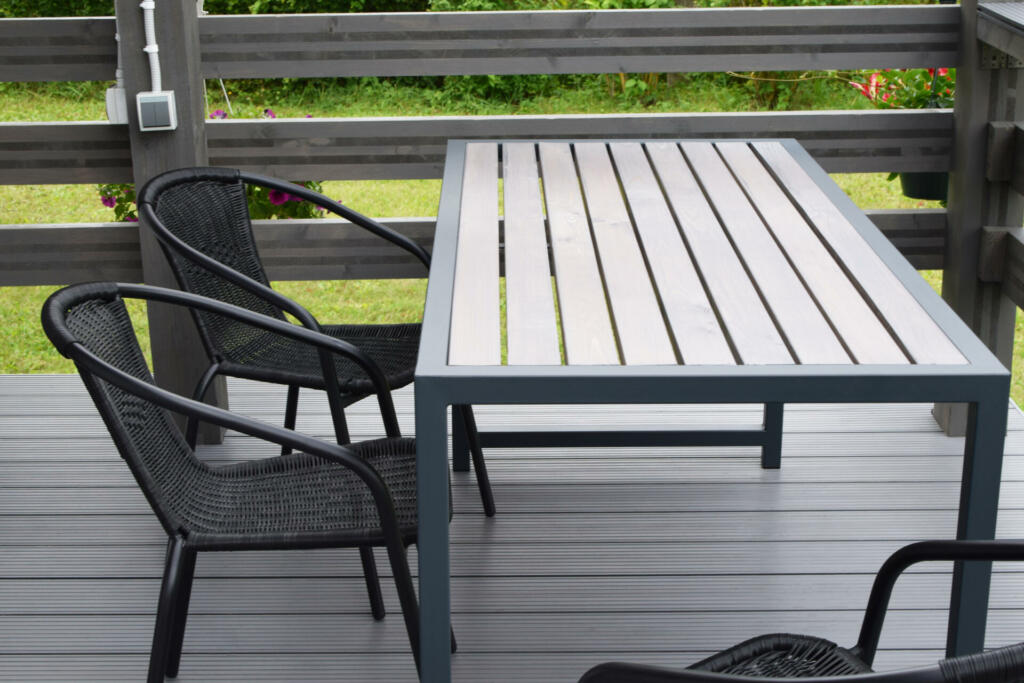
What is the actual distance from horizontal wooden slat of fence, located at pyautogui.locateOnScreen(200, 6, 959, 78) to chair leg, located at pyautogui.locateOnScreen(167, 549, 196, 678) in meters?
1.56

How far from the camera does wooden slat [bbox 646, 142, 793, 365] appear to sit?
5.55 feet

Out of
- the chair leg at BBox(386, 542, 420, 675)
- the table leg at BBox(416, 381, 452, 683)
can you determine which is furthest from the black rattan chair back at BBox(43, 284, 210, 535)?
the table leg at BBox(416, 381, 452, 683)

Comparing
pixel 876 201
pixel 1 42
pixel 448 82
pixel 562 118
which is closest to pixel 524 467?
pixel 562 118

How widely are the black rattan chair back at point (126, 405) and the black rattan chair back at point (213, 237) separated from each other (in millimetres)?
504

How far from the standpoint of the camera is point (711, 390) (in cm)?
160

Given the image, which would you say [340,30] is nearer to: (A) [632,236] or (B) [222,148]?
(B) [222,148]

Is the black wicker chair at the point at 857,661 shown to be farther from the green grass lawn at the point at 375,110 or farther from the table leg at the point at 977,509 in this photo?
the green grass lawn at the point at 375,110

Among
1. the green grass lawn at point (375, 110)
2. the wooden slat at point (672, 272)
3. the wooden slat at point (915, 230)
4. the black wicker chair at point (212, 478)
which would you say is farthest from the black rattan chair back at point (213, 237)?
the green grass lawn at point (375, 110)

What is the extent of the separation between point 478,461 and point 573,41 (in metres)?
1.17

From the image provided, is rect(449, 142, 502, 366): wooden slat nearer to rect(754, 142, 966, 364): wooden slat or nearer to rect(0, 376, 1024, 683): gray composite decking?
rect(754, 142, 966, 364): wooden slat

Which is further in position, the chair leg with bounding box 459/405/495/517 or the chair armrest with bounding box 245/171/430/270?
the chair armrest with bounding box 245/171/430/270

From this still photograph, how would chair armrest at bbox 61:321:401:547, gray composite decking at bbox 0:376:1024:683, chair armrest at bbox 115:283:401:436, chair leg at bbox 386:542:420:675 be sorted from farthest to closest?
gray composite decking at bbox 0:376:1024:683 → chair armrest at bbox 115:283:401:436 → chair leg at bbox 386:542:420:675 → chair armrest at bbox 61:321:401:547

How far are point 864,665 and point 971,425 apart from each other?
0.35 metres

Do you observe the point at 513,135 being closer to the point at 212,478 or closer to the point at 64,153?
the point at 64,153
